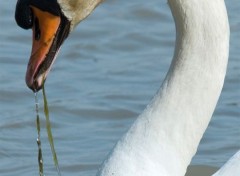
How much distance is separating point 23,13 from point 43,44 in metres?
0.16

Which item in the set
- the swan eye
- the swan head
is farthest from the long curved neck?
the swan eye

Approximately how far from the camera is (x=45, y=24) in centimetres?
465

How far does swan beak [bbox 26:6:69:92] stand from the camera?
15.1ft

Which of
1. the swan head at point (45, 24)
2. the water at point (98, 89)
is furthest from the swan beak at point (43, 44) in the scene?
the water at point (98, 89)

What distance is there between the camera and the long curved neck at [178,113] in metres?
4.73

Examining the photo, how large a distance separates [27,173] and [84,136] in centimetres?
59

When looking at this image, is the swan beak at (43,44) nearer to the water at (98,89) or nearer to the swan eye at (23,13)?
the swan eye at (23,13)

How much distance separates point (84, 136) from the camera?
283 inches

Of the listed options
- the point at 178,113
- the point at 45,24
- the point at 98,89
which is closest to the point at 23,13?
the point at 45,24

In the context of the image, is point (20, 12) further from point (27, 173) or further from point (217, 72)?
point (27, 173)

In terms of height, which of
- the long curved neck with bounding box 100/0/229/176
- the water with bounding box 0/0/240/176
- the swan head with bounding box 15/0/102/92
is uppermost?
the swan head with bounding box 15/0/102/92

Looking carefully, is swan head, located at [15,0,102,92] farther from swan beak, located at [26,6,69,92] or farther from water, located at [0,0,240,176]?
water, located at [0,0,240,176]

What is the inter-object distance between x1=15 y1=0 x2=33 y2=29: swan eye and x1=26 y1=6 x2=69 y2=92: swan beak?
37 mm

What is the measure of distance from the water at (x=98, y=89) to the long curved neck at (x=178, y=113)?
1926 mm
